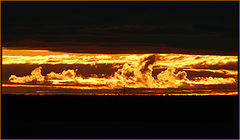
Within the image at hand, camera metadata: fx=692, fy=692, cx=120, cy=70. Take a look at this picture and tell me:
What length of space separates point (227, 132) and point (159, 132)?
5.56 m

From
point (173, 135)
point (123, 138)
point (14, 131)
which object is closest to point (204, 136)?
point (173, 135)

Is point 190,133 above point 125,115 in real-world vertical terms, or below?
below

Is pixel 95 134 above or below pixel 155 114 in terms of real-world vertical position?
below

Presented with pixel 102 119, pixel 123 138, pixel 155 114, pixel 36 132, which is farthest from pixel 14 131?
pixel 155 114

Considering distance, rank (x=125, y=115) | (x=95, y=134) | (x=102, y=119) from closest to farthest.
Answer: (x=95, y=134) → (x=102, y=119) → (x=125, y=115)

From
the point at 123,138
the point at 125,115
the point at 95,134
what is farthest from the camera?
the point at 125,115

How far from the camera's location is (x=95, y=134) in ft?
173

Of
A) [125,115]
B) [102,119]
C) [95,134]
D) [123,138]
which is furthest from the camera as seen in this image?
[125,115]

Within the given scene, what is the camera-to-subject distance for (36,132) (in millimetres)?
54469

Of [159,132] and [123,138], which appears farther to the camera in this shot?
[159,132]

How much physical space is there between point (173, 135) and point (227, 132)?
5.89 m

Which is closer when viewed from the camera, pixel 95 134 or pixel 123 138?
pixel 123 138

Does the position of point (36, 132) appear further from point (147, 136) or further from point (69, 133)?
point (147, 136)

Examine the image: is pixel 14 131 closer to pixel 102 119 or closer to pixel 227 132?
pixel 227 132
